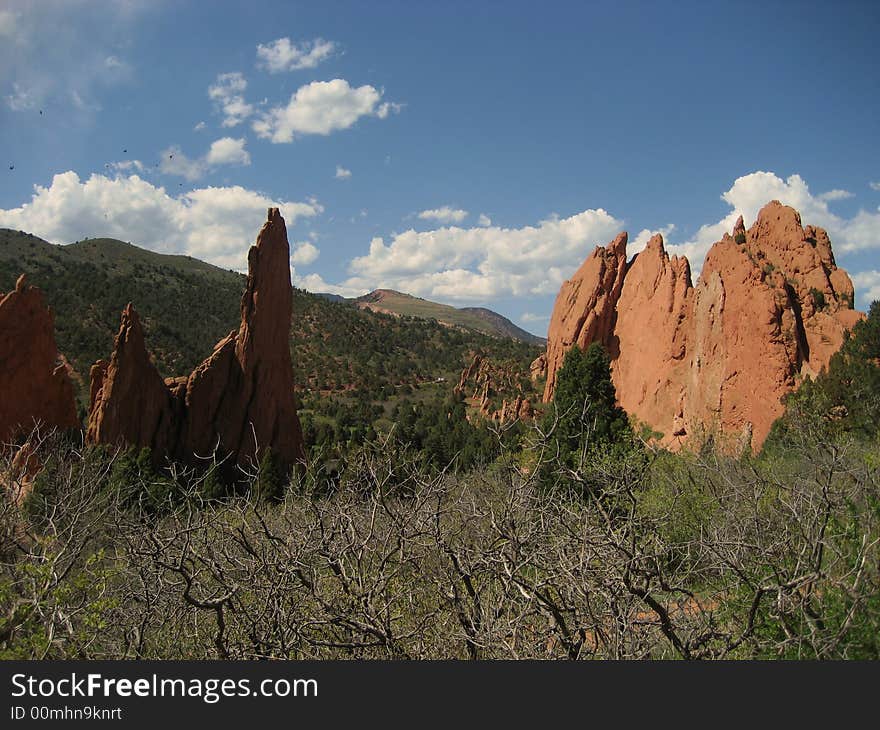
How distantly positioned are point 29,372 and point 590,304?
37198 millimetres

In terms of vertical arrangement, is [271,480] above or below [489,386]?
below

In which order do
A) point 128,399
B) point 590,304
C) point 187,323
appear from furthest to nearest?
1. point 187,323
2. point 590,304
3. point 128,399

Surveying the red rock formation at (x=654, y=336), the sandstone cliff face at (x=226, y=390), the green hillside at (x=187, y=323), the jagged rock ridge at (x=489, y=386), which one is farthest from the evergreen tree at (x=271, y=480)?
the jagged rock ridge at (x=489, y=386)

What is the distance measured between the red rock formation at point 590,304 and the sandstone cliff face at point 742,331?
21.2 ft

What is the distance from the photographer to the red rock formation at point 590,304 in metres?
45.3

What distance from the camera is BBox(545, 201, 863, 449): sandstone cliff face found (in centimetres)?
2720

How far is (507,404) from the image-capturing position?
5166 cm

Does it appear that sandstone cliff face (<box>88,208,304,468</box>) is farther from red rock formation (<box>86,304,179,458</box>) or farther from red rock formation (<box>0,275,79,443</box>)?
red rock formation (<box>0,275,79,443</box>)

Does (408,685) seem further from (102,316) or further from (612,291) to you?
(102,316)

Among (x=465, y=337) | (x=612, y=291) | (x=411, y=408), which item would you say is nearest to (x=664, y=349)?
(x=612, y=291)

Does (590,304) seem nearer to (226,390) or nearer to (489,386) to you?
(489,386)

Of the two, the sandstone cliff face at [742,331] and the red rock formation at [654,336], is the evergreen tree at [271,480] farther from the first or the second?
the red rock formation at [654,336]

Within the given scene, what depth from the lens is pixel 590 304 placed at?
151 ft

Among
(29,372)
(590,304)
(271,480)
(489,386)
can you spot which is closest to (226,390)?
(271,480)
